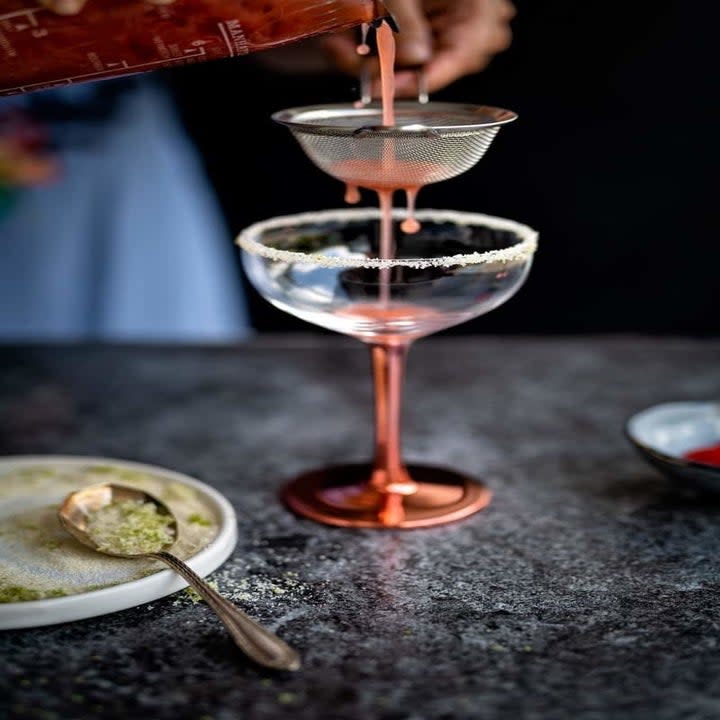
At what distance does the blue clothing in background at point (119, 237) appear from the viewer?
2.28 metres

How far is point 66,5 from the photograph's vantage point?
77 centimetres

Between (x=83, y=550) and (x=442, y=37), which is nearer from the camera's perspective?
(x=83, y=550)

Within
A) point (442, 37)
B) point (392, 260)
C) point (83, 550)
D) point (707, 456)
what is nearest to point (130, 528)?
point (83, 550)

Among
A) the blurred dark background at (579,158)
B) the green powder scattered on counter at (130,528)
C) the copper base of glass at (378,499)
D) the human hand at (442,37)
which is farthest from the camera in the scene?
the blurred dark background at (579,158)

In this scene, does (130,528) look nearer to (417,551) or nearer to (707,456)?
(417,551)

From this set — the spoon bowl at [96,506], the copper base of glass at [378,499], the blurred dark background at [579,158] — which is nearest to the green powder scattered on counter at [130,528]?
the spoon bowl at [96,506]

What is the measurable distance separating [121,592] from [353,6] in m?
0.47

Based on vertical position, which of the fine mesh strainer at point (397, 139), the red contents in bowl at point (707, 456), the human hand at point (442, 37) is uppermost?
the human hand at point (442, 37)

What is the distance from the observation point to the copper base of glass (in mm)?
975

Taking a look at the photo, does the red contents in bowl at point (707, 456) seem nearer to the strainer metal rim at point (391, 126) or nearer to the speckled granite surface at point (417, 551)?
the speckled granite surface at point (417, 551)

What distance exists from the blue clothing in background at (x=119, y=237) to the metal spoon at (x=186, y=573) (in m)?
1.40

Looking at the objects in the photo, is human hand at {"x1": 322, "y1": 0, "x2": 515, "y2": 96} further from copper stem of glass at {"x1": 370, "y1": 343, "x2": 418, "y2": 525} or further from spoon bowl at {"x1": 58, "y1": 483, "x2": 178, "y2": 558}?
spoon bowl at {"x1": 58, "y1": 483, "x2": 178, "y2": 558}

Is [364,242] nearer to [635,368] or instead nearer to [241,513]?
[241,513]

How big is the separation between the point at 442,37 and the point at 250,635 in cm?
72
